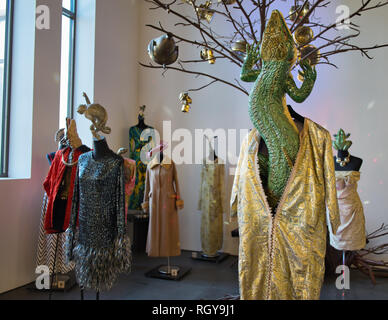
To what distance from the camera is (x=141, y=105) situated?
18.9 ft

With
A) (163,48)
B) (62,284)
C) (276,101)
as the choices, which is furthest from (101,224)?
(62,284)

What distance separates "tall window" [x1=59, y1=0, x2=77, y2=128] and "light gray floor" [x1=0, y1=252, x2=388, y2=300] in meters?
2.41

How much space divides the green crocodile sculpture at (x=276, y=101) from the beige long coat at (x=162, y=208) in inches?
88.6

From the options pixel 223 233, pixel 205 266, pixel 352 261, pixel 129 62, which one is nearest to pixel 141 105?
pixel 129 62

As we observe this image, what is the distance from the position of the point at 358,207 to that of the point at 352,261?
1233 mm

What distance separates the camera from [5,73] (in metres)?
3.68

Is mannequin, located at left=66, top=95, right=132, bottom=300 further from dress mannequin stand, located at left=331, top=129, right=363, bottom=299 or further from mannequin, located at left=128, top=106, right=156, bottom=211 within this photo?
mannequin, located at left=128, top=106, right=156, bottom=211

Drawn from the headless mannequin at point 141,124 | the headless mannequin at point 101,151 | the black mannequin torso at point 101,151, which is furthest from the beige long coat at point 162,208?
the black mannequin torso at point 101,151

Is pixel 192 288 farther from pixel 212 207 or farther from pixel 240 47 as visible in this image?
pixel 240 47

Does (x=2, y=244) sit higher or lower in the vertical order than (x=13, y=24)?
lower

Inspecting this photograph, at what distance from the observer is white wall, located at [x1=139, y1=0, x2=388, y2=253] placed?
14.3 feet

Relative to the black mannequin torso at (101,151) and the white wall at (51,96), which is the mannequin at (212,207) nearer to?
the white wall at (51,96)

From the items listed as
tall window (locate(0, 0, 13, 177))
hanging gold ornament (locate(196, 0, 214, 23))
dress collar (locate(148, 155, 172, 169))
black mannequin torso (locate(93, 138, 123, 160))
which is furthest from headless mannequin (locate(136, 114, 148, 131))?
black mannequin torso (locate(93, 138, 123, 160))
